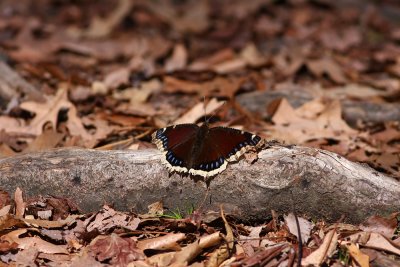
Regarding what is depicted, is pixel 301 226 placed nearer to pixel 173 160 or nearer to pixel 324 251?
pixel 324 251

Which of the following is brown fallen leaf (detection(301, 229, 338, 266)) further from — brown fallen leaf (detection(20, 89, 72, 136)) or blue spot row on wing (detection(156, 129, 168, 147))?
brown fallen leaf (detection(20, 89, 72, 136))

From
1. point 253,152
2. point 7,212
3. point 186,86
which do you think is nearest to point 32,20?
point 186,86

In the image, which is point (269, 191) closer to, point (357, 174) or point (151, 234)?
point (357, 174)

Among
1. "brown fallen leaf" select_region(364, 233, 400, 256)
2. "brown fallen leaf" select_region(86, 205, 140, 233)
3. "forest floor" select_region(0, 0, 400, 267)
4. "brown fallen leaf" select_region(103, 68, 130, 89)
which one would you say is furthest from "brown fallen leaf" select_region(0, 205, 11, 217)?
"brown fallen leaf" select_region(103, 68, 130, 89)

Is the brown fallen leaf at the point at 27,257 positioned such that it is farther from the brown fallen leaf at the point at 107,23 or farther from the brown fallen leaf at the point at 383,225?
the brown fallen leaf at the point at 107,23

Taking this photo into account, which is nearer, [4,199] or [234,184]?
[234,184]

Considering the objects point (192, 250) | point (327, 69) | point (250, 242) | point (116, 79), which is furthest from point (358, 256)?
point (327, 69)

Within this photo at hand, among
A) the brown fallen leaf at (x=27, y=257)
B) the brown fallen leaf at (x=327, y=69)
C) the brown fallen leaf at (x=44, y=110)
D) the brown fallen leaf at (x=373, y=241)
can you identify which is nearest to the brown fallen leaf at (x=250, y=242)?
the brown fallen leaf at (x=373, y=241)
